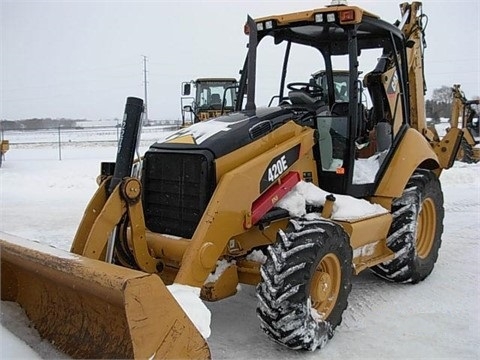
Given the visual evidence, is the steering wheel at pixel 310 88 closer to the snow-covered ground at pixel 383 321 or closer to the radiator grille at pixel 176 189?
the radiator grille at pixel 176 189

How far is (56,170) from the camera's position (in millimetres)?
16281

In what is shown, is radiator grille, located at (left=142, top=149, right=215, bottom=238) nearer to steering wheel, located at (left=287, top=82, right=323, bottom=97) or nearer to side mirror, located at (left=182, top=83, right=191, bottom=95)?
steering wheel, located at (left=287, top=82, right=323, bottom=97)

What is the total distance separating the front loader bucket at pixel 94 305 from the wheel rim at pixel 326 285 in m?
1.23

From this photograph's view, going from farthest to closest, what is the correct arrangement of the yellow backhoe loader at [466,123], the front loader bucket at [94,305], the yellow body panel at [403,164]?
the yellow backhoe loader at [466,123]
the yellow body panel at [403,164]
the front loader bucket at [94,305]

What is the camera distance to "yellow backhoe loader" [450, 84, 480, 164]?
1105cm

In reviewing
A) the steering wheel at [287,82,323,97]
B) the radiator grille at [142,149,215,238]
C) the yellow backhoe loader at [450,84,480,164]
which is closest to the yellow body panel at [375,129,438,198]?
the steering wheel at [287,82,323,97]

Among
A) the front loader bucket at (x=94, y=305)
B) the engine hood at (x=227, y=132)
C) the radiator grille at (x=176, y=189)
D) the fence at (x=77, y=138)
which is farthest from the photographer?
the fence at (x=77, y=138)

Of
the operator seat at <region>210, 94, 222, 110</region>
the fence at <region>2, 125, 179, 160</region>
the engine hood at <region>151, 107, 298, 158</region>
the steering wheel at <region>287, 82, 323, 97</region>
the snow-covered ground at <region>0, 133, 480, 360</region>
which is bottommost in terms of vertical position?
the snow-covered ground at <region>0, 133, 480, 360</region>

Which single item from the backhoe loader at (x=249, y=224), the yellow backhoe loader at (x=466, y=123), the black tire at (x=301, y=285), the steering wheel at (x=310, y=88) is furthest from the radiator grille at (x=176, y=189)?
the yellow backhoe loader at (x=466, y=123)

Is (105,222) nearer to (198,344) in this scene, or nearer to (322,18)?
(198,344)

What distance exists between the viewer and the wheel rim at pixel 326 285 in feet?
13.5

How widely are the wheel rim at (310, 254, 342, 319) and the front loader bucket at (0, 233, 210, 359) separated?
1234 millimetres

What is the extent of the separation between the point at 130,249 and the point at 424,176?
3383 millimetres

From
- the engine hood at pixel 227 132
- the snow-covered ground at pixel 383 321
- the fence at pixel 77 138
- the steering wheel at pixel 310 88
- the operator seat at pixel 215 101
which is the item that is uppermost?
the operator seat at pixel 215 101
